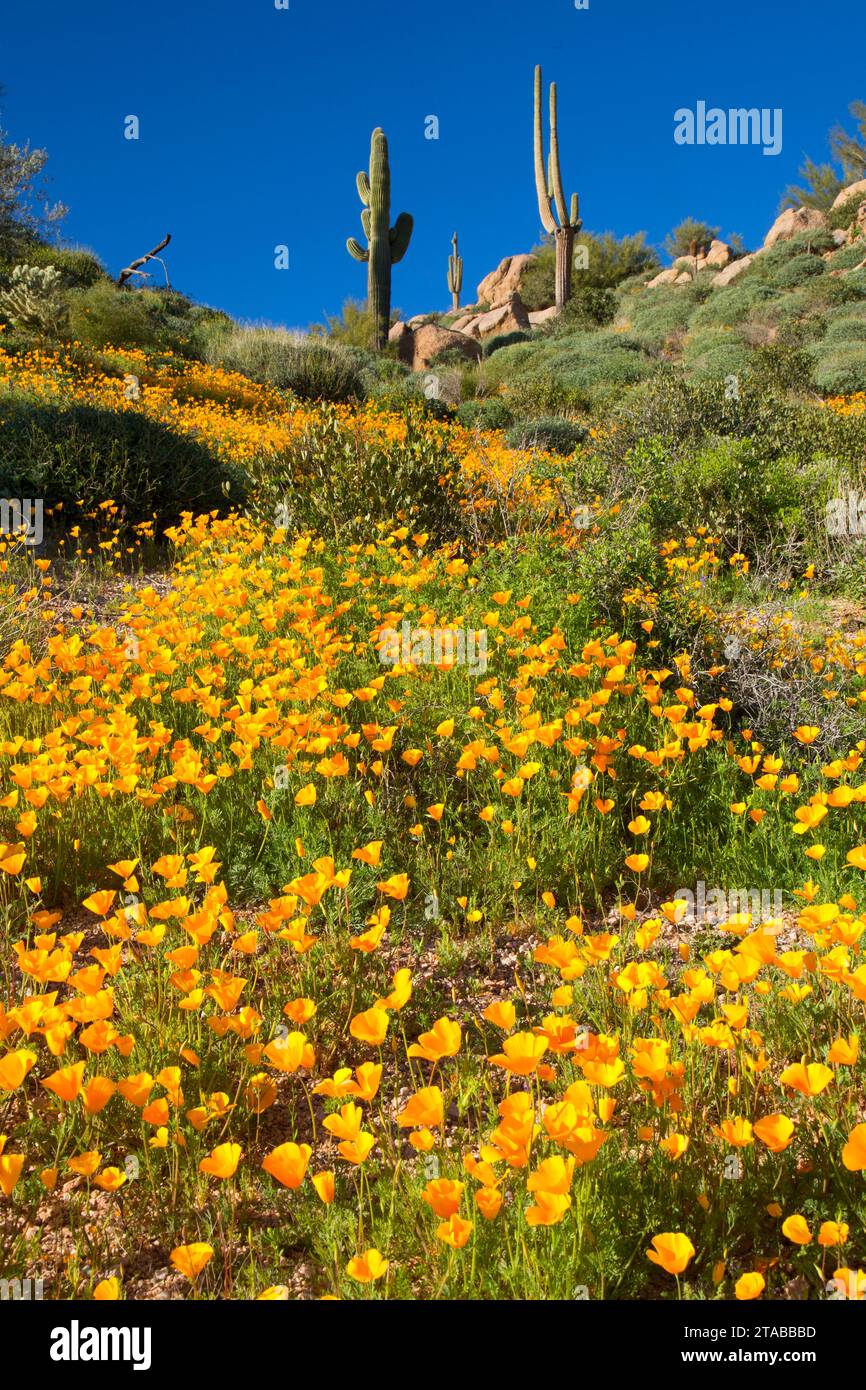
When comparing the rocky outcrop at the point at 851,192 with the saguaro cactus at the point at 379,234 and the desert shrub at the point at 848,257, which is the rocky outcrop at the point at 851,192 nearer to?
the desert shrub at the point at 848,257

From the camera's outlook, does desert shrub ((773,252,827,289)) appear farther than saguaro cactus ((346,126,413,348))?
Yes

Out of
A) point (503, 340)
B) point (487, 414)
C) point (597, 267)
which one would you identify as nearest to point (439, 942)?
point (487, 414)

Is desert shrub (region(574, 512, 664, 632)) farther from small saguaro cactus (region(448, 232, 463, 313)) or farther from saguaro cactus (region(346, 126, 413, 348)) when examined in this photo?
small saguaro cactus (region(448, 232, 463, 313))

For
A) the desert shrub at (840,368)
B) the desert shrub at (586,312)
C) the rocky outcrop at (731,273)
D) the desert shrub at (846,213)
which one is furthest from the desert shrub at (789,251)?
the desert shrub at (840,368)

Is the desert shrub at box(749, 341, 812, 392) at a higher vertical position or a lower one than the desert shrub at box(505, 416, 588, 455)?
higher

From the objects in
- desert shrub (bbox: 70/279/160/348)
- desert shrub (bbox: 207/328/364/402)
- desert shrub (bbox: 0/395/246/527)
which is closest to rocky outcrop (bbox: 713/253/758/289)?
desert shrub (bbox: 207/328/364/402)

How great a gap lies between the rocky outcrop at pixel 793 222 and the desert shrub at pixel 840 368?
25.0 metres

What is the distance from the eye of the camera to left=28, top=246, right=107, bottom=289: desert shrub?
76.9ft

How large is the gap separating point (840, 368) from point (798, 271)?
1438cm

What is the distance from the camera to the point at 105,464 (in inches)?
340

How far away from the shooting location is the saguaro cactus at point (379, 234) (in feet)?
83.2

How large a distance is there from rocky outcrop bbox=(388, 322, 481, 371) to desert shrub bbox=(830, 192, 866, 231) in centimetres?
1849

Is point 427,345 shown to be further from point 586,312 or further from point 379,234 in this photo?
point 586,312

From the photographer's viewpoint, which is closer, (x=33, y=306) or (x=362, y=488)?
(x=362, y=488)
